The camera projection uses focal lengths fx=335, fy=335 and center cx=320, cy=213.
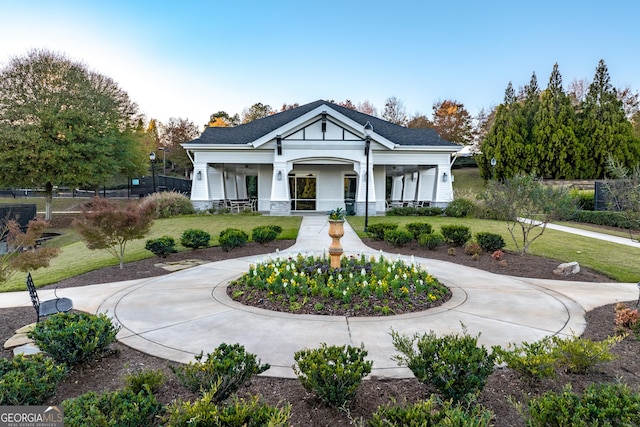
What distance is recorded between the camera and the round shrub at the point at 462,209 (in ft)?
60.6

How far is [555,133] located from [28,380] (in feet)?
108

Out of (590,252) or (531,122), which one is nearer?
(590,252)

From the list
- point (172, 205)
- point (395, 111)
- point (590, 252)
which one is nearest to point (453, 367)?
point (590, 252)

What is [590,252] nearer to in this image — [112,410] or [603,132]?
[112,410]

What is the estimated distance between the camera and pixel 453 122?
41188mm

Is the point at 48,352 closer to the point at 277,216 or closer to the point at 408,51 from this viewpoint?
the point at 277,216

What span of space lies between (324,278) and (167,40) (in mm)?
15712

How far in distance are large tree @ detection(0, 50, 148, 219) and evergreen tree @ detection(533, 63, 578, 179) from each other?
3260 centimetres

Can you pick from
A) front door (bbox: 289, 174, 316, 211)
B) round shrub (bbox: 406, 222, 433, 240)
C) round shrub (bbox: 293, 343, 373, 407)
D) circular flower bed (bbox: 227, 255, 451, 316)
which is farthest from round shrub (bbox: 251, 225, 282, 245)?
front door (bbox: 289, 174, 316, 211)

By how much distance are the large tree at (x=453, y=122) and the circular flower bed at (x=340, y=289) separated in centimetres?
3903

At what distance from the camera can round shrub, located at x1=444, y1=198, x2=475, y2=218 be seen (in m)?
18.5

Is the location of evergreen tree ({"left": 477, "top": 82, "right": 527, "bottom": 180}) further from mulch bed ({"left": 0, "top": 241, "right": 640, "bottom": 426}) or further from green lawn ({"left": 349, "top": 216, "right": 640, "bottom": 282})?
mulch bed ({"left": 0, "top": 241, "right": 640, "bottom": 426})

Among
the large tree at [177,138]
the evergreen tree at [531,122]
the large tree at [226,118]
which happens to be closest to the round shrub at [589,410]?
the evergreen tree at [531,122]

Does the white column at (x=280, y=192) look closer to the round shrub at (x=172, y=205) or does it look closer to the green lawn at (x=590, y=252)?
the round shrub at (x=172, y=205)
